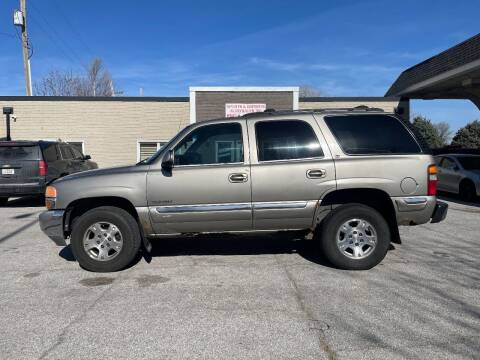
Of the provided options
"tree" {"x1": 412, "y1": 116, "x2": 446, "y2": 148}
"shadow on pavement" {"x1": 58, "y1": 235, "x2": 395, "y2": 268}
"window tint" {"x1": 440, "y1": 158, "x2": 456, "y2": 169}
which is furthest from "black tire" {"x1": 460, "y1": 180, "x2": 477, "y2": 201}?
"tree" {"x1": 412, "y1": 116, "x2": 446, "y2": 148}

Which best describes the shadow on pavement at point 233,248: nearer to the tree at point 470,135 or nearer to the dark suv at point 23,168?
the dark suv at point 23,168

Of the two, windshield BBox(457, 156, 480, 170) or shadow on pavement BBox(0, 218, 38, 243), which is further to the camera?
windshield BBox(457, 156, 480, 170)

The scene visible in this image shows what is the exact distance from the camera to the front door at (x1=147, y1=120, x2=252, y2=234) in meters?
5.33

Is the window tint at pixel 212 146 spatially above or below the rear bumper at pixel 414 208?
above

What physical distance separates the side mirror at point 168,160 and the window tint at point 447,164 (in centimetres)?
1108

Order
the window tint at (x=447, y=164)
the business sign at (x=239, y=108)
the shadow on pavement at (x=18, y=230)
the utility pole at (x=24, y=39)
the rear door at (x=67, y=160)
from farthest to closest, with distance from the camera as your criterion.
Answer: the utility pole at (x=24, y=39), the business sign at (x=239, y=108), the window tint at (x=447, y=164), the rear door at (x=67, y=160), the shadow on pavement at (x=18, y=230)

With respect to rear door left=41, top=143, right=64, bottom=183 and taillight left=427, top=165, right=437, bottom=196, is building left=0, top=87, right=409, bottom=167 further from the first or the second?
taillight left=427, top=165, right=437, bottom=196

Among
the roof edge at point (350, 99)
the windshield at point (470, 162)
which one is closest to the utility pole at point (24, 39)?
the roof edge at point (350, 99)

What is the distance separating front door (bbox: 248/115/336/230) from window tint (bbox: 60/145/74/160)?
848 cm

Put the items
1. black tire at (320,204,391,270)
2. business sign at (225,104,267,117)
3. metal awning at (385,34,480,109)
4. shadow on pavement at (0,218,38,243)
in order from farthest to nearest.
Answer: business sign at (225,104,267,117), metal awning at (385,34,480,109), shadow on pavement at (0,218,38,243), black tire at (320,204,391,270)

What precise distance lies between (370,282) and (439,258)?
1.65 metres

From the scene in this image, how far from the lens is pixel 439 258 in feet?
19.6

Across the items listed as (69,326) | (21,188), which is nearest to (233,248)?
(69,326)

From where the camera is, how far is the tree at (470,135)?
30938 millimetres
